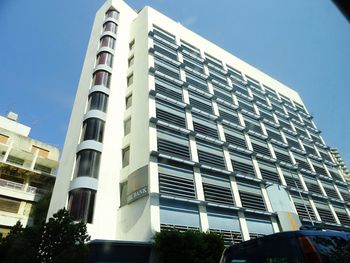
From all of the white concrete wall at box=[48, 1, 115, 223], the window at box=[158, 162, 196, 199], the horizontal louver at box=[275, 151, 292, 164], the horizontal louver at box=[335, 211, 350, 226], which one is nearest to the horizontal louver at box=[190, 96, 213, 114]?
the window at box=[158, 162, 196, 199]

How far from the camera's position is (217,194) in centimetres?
2297

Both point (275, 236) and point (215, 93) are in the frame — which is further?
point (215, 93)

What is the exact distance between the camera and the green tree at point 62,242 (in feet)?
37.7

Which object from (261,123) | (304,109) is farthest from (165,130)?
(304,109)

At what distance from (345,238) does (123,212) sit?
18.4m

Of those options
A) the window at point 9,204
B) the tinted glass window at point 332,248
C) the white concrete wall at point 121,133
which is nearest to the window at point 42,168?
the window at point 9,204

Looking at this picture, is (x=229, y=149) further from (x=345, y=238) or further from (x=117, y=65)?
(x=345, y=238)

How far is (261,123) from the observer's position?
120ft

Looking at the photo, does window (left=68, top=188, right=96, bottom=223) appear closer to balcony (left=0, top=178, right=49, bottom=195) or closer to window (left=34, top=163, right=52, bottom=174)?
balcony (left=0, top=178, right=49, bottom=195)

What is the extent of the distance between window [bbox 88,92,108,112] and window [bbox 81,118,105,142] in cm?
157

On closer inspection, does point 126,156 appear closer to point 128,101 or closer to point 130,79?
point 128,101

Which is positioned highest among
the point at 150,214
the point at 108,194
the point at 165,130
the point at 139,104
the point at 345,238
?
the point at 139,104

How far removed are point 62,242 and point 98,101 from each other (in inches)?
636

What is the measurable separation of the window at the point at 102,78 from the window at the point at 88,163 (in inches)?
326
